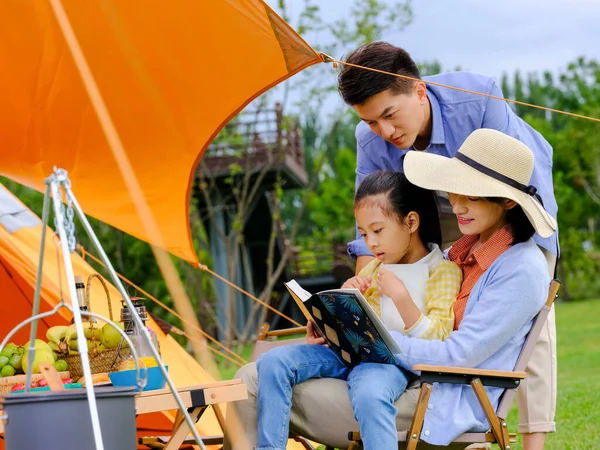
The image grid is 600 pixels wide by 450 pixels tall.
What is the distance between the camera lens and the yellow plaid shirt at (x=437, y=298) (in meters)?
2.61

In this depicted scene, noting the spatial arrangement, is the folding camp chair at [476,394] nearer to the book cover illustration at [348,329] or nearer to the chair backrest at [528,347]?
the chair backrest at [528,347]

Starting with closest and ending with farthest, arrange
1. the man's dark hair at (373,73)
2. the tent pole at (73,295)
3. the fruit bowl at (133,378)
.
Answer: the tent pole at (73,295) < the fruit bowl at (133,378) < the man's dark hair at (373,73)

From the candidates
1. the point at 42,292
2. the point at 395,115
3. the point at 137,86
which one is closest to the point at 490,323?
the point at 395,115

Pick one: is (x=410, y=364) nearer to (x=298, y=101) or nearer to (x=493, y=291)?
(x=493, y=291)

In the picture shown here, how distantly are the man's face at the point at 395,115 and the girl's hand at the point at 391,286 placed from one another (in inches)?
22.2

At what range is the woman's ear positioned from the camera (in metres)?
2.80

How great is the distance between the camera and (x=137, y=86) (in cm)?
371

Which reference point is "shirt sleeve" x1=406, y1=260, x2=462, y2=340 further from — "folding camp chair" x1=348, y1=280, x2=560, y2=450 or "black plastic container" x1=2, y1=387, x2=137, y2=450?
"black plastic container" x1=2, y1=387, x2=137, y2=450

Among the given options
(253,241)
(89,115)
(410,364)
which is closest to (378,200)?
(410,364)

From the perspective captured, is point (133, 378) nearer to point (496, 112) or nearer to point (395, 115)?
point (395, 115)

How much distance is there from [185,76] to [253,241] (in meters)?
13.4

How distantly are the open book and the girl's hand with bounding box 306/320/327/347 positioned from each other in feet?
0.14

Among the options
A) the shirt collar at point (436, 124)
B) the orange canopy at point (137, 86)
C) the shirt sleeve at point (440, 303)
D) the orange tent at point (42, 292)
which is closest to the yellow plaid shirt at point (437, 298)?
the shirt sleeve at point (440, 303)

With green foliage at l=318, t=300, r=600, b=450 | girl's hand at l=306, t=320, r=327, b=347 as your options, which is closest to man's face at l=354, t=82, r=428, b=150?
girl's hand at l=306, t=320, r=327, b=347
